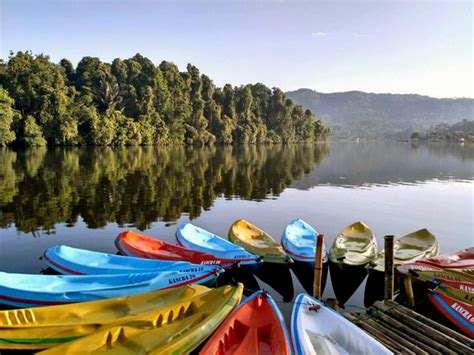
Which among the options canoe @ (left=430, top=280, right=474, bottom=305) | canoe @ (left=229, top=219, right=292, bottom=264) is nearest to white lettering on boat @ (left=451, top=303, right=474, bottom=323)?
canoe @ (left=430, top=280, right=474, bottom=305)

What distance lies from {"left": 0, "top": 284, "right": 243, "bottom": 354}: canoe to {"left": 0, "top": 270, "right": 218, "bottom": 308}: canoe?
77cm

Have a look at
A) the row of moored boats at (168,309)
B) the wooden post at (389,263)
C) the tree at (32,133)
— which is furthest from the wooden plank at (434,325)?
the tree at (32,133)

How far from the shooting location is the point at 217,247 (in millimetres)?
13867

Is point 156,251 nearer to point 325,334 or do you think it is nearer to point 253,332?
point 253,332

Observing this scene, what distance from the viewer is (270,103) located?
471 feet

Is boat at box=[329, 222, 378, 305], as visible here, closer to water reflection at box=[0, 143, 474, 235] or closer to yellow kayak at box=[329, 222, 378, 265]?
yellow kayak at box=[329, 222, 378, 265]

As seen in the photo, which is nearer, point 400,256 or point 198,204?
point 400,256

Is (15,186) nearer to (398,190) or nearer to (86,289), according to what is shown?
(86,289)

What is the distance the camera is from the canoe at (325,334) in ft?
23.8

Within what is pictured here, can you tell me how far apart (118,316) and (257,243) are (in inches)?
291

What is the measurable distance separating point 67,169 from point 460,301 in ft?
122

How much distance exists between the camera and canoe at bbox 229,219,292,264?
13104 millimetres

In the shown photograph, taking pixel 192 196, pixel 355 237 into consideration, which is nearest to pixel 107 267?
pixel 355 237

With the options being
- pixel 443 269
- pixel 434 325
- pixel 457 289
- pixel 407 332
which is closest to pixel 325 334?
pixel 407 332
